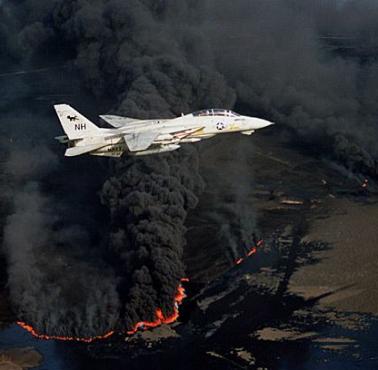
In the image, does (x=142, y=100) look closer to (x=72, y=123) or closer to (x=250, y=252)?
(x=72, y=123)

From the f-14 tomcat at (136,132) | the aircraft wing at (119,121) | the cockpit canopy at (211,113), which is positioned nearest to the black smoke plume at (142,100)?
the f-14 tomcat at (136,132)

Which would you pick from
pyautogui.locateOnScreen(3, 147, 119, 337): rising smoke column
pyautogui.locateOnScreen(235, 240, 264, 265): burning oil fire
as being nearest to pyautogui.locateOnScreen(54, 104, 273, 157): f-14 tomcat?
pyautogui.locateOnScreen(3, 147, 119, 337): rising smoke column

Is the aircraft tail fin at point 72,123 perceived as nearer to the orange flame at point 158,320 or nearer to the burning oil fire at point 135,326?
the orange flame at point 158,320

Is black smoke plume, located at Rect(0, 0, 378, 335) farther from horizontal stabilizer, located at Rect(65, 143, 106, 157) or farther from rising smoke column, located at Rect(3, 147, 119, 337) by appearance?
horizontal stabilizer, located at Rect(65, 143, 106, 157)

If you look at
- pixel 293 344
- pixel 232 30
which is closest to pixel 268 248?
pixel 293 344

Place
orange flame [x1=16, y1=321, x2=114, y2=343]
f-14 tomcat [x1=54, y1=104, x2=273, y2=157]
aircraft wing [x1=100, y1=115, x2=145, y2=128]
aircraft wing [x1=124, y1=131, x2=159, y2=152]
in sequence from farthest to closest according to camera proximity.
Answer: aircraft wing [x1=100, y1=115, x2=145, y2=128]
f-14 tomcat [x1=54, y1=104, x2=273, y2=157]
aircraft wing [x1=124, y1=131, x2=159, y2=152]
orange flame [x1=16, y1=321, x2=114, y2=343]

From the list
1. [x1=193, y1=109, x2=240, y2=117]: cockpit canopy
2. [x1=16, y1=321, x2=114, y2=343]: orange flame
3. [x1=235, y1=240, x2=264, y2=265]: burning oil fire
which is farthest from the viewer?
[x1=193, y1=109, x2=240, y2=117]: cockpit canopy
